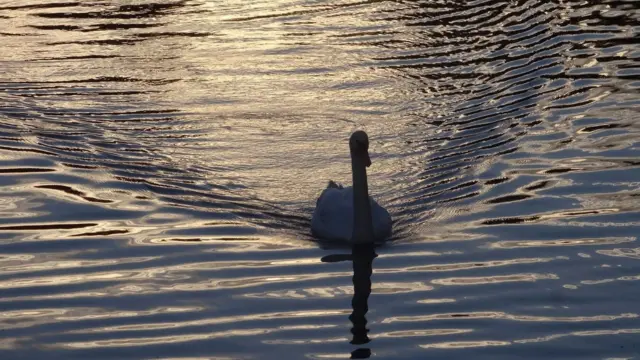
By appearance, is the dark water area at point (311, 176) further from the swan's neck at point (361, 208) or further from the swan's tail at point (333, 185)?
the swan's tail at point (333, 185)

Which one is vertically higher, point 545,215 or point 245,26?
point 245,26

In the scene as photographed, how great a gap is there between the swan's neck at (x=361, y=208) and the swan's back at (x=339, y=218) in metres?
0.12

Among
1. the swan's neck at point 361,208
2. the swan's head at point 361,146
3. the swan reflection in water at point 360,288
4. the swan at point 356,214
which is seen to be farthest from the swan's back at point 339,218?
the swan's head at point 361,146

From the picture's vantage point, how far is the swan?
13.7 metres

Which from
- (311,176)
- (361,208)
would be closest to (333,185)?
(311,176)

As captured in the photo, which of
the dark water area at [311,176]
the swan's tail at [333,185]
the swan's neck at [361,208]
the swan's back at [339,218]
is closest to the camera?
the dark water area at [311,176]

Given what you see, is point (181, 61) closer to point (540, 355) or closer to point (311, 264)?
point (311, 264)

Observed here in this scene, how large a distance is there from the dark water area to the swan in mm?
248

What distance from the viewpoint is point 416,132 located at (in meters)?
17.3

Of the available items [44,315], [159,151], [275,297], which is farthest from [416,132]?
[44,315]

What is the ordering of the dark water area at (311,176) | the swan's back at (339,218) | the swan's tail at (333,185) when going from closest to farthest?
1. the dark water area at (311,176)
2. the swan's back at (339,218)
3. the swan's tail at (333,185)

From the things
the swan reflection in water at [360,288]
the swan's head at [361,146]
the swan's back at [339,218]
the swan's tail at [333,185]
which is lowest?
the swan reflection in water at [360,288]

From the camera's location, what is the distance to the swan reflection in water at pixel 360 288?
36.0ft

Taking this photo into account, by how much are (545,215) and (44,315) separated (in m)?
5.44
